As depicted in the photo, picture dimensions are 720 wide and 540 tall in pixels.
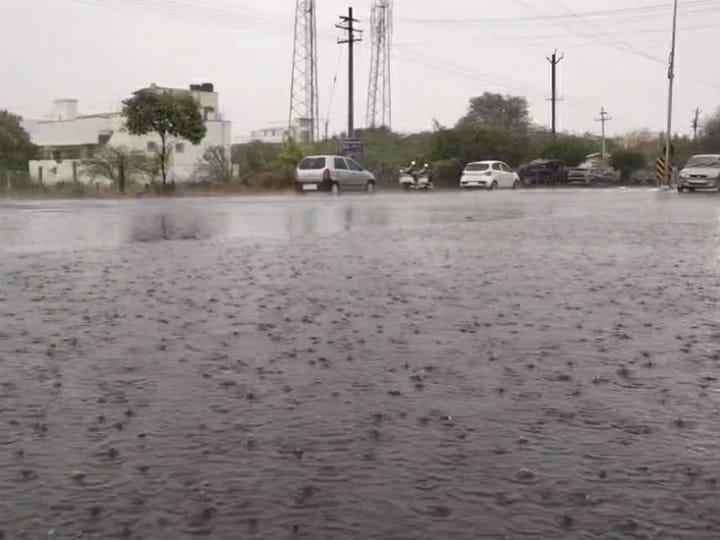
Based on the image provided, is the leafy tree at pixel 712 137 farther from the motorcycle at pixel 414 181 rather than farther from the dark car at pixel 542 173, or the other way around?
the motorcycle at pixel 414 181

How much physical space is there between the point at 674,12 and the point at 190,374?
158ft

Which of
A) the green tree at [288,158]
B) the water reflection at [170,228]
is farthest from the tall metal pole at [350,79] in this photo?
the water reflection at [170,228]

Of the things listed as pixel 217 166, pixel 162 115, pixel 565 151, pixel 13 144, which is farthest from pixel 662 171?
pixel 13 144

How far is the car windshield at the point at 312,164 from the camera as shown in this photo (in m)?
34.8

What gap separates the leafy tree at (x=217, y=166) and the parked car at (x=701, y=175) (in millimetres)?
19683

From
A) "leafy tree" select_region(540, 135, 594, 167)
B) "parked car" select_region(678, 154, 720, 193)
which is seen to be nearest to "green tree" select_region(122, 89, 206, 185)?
"parked car" select_region(678, 154, 720, 193)

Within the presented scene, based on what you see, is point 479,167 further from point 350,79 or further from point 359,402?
point 359,402

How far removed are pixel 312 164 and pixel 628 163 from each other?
33218 mm

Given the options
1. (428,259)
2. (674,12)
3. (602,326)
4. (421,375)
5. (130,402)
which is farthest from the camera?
(674,12)

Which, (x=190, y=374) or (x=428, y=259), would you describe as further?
(x=428, y=259)

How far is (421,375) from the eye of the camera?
4.81 metres

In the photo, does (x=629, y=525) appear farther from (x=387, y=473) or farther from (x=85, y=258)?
(x=85, y=258)

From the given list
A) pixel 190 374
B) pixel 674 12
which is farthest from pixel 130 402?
pixel 674 12

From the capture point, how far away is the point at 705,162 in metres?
38.2
